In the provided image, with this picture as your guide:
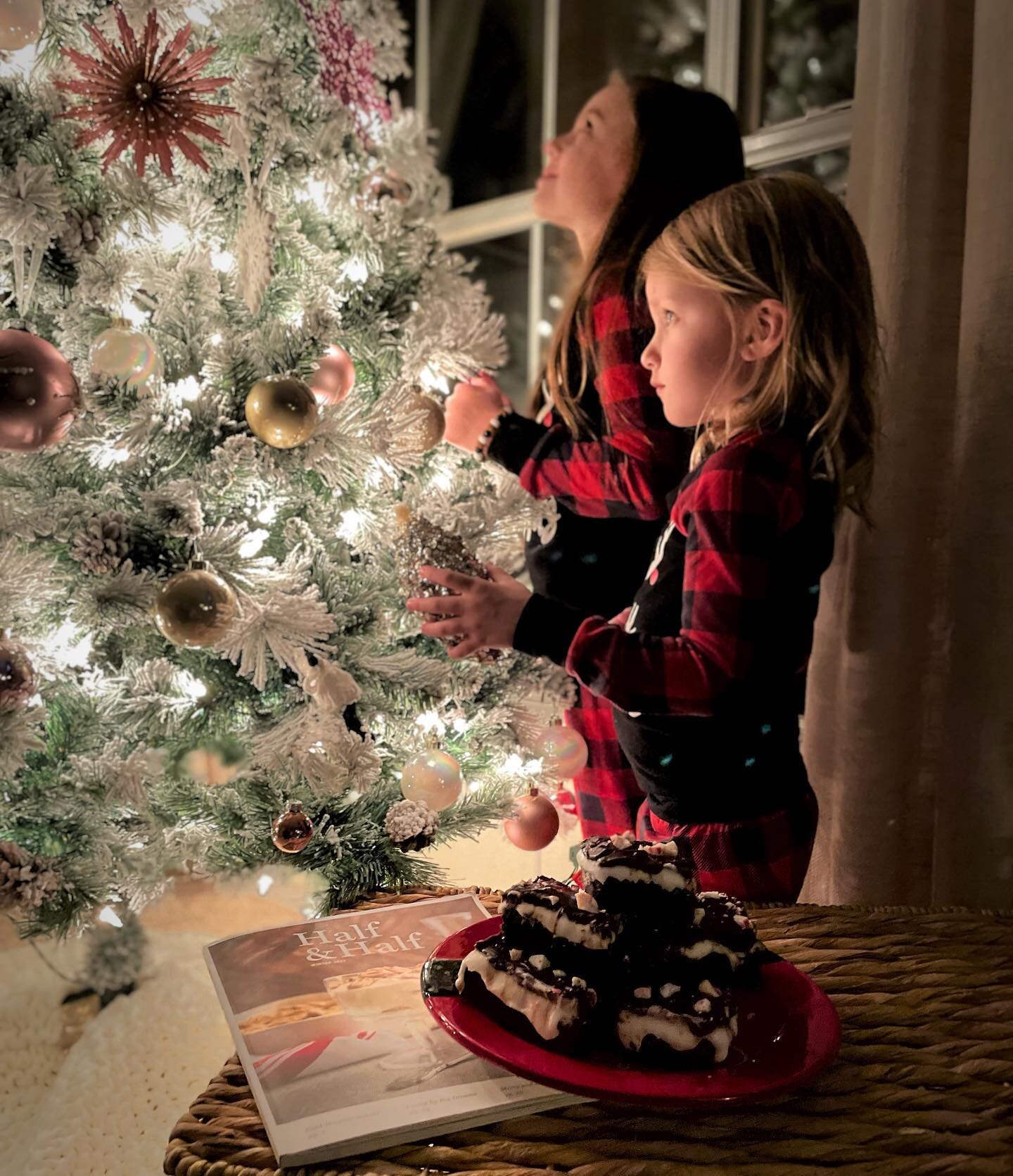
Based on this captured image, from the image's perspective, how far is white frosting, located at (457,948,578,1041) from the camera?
2.01ft

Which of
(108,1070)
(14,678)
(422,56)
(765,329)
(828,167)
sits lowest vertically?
(108,1070)

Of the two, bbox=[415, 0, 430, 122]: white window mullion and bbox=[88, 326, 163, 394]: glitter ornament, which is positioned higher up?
bbox=[415, 0, 430, 122]: white window mullion

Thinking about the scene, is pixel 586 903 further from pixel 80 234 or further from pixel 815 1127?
pixel 80 234

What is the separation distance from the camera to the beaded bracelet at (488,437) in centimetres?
113

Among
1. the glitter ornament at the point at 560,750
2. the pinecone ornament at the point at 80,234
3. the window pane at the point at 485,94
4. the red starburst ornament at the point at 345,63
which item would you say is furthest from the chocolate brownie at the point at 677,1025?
the window pane at the point at 485,94

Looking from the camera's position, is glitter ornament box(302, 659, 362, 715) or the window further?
the window

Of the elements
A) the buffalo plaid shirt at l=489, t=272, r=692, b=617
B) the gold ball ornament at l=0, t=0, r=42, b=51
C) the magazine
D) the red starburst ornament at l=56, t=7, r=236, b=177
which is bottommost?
the magazine

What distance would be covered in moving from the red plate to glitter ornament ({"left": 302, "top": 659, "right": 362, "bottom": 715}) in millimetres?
303

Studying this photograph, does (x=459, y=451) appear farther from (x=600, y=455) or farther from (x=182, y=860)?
(x=182, y=860)

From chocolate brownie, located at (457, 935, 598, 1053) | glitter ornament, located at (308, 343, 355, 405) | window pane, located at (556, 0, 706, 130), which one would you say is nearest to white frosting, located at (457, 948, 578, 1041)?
chocolate brownie, located at (457, 935, 598, 1053)

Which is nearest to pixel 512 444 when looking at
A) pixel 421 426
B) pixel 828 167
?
pixel 421 426

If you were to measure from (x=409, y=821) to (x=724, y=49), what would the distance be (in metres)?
1.37

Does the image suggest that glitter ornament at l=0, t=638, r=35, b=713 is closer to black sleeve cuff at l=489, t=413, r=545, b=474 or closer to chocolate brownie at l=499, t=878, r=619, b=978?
chocolate brownie at l=499, t=878, r=619, b=978

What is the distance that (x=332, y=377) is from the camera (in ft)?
2.98
